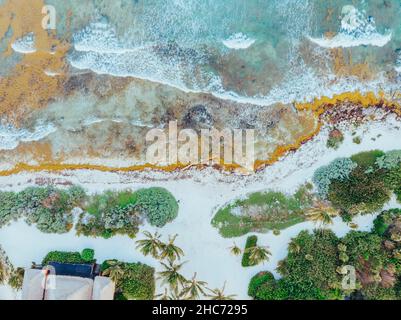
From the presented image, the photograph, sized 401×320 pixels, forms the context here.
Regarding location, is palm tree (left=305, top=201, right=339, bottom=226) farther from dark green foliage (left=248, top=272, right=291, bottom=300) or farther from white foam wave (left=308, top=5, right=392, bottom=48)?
white foam wave (left=308, top=5, right=392, bottom=48)

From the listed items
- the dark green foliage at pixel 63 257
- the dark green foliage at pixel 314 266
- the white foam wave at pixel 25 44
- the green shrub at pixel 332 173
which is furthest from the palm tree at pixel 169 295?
the white foam wave at pixel 25 44

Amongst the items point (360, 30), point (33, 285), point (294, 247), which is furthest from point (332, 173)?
point (33, 285)

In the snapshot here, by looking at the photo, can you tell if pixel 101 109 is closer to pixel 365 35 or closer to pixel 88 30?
pixel 88 30

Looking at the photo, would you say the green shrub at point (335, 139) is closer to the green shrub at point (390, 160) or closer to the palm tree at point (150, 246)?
the green shrub at point (390, 160)

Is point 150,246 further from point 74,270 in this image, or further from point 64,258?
point 64,258
